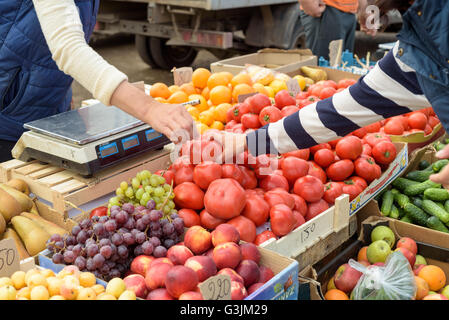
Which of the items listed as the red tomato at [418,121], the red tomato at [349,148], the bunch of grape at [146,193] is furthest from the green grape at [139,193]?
the red tomato at [418,121]

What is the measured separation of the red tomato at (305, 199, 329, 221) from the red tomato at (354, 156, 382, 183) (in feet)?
1.20

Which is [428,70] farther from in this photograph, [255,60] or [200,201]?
[255,60]

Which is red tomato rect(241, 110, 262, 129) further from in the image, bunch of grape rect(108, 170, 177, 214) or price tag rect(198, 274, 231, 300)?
price tag rect(198, 274, 231, 300)

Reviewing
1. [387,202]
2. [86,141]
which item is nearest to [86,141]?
[86,141]

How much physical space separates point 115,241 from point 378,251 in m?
1.26

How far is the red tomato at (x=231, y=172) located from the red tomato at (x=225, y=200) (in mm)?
113

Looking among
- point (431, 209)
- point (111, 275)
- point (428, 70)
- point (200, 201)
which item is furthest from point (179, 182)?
point (431, 209)

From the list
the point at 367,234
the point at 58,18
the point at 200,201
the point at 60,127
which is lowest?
the point at 367,234

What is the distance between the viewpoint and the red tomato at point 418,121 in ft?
10.3

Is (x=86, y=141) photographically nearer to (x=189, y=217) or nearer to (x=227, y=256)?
(x=189, y=217)

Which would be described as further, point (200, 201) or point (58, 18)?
point (200, 201)

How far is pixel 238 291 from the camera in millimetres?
1456
